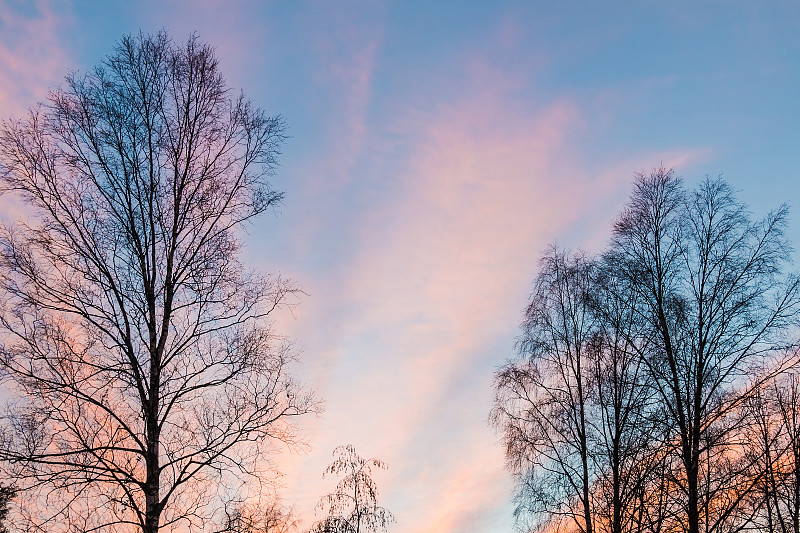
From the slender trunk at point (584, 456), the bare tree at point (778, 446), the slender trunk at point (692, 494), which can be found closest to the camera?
the slender trunk at point (692, 494)

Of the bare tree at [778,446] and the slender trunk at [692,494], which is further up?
the bare tree at [778,446]

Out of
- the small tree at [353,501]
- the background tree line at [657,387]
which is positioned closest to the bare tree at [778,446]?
the background tree line at [657,387]

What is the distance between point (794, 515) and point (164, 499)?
2321cm

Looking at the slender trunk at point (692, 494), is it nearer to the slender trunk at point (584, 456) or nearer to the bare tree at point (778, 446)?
the bare tree at point (778, 446)

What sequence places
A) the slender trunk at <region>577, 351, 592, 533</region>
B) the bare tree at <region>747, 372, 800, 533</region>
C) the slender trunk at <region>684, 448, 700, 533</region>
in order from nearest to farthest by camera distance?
the slender trunk at <region>684, 448, 700, 533</region>, the bare tree at <region>747, 372, 800, 533</region>, the slender trunk at <region>577, 351, 592, 533</region>

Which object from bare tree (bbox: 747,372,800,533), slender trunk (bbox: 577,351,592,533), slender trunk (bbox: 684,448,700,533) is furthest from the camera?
slender trunk (bbox: 577,351,592,533)

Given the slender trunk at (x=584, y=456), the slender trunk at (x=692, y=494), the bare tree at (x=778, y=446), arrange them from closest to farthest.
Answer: the slender trunk at (x=692, y=494)
the bare tree at (x=778, y=446)
the slender trunk at (x=584, y=456)

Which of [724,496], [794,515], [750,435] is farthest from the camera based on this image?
[794,515]

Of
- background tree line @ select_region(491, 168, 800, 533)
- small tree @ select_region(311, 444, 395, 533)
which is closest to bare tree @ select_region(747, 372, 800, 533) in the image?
background tree line @ select_region(491, 168, 800, 533)

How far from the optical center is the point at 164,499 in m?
10.1

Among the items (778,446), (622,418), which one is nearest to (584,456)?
(622,418)

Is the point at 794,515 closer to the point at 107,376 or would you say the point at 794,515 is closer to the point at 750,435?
the point at 750,435

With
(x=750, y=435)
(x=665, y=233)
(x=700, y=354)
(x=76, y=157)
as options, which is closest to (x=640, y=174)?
(x=665, y=233)

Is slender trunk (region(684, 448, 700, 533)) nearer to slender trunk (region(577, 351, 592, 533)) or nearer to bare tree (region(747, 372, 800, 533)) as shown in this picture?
bare tree (region(747, 372, 800, 533))
